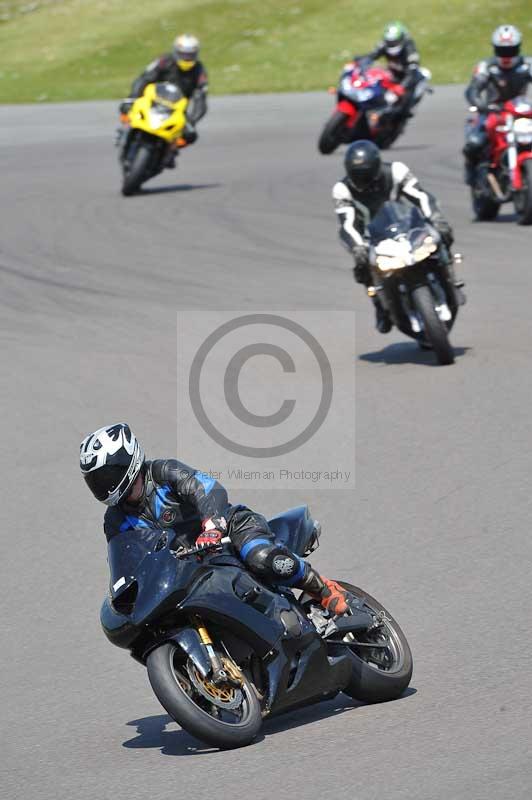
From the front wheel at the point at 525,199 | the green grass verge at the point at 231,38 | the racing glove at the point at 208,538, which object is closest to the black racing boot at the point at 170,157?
the front wheel at the point at 525,199

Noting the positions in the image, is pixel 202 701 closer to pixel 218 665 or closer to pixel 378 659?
pixel 218 665

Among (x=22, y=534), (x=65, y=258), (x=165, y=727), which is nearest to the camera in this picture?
(x=165, y=727)

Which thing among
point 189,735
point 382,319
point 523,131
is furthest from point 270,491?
point 523,131

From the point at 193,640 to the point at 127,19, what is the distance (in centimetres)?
3919

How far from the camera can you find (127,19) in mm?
42906

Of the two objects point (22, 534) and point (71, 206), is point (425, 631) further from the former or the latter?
point (71, 206)

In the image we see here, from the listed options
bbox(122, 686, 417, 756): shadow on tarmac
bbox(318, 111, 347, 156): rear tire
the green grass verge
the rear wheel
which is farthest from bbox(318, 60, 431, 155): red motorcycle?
bbox(122, 686, 417, 756): shadow on tarmac

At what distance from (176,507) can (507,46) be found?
514 inches

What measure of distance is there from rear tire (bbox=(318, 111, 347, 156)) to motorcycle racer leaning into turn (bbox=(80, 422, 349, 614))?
1734cm

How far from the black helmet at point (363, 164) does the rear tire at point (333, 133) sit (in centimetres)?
1103

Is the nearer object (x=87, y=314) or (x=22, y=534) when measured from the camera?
(x=22, y=534)

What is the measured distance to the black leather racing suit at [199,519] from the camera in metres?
5.83

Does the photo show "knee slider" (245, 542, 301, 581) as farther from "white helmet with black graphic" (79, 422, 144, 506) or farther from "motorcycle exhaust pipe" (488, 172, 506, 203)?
"motorcycle exhaust pipe" (488, 172, 506, 203)

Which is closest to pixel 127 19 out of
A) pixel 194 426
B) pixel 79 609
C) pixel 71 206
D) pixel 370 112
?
pixel 370 112
